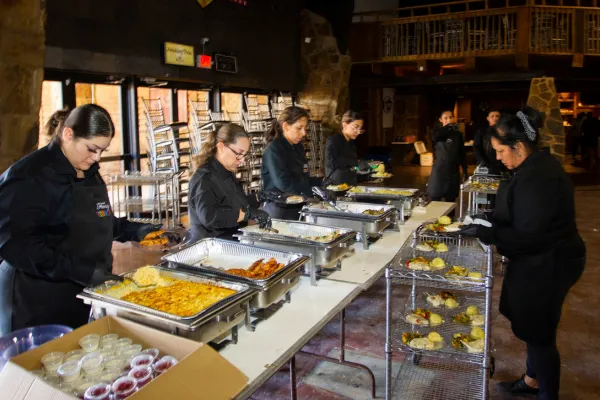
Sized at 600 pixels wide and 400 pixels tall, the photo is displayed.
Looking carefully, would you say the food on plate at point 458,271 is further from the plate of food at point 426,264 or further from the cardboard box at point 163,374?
the cardboard box at point 163,374

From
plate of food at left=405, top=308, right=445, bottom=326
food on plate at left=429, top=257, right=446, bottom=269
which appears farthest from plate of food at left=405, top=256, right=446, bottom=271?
plate of food at left=405, top=308, right=445, bottom=326

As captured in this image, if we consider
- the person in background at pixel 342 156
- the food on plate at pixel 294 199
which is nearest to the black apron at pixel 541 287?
the food on plate at pixel 294 199

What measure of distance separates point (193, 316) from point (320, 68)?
9.97 meters

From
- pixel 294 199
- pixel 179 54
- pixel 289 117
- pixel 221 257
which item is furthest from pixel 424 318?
pixel 179 54

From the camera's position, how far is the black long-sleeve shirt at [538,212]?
2363 mm

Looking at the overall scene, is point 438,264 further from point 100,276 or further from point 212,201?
point 100,276

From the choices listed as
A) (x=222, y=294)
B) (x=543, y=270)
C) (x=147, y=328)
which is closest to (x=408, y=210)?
(x=543, y=270)

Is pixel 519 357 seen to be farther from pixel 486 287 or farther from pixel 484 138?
pixel 484 138

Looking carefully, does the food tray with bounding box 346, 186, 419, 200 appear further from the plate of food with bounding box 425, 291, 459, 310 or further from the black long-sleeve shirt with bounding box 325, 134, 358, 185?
the plate of food with bounding box 425, 291, 459, 310

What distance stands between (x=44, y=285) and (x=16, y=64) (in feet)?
4.77

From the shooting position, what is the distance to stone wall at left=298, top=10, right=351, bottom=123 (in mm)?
11000

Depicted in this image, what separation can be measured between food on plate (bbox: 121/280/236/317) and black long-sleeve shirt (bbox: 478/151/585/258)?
4.52ft

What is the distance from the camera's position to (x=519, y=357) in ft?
11.1

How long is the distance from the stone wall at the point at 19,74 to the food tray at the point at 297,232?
4.35 feet
